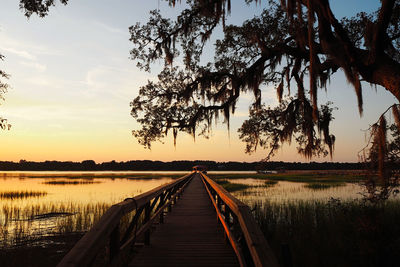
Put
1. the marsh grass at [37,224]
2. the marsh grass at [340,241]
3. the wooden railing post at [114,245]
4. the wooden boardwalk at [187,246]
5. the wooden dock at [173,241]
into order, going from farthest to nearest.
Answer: the marsh grass at [37,224] → the marsh grass at [340,241] → the wooden boardwalk at [187,246] → the wooden railing post at [114,245] → the wooden dock at [173,241]

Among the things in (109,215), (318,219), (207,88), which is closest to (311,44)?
(109,215)

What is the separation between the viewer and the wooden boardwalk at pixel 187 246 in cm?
432

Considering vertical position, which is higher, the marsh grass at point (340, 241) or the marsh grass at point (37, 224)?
the marsh grass at point (340, 241)

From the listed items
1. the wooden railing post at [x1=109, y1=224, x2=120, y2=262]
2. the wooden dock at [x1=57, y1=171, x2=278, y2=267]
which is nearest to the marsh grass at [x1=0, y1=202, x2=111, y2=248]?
the wooden dock at [x1=57, y1=171, x2=278, y2=267]

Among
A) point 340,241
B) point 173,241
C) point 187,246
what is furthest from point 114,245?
point 340,241

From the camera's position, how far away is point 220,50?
12227 mm

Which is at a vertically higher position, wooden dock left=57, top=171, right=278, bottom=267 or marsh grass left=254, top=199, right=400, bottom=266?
wooden dock left=57, top=171, right=278, bottom=267

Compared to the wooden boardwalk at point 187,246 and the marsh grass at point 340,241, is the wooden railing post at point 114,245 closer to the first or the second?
the wooden boardwalk at point 187,246

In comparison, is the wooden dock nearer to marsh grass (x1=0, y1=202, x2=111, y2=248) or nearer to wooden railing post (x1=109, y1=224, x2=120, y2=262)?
wooden railing post (x1=109, y1=224, x2=120, y2=262)

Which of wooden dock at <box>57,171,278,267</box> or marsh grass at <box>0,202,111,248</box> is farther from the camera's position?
marsh grass at <box>0,202,111,248</box>

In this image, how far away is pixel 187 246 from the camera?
5.21m

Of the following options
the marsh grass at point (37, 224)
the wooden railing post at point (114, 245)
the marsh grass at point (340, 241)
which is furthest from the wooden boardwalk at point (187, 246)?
the marsh grass at point (37, 224)

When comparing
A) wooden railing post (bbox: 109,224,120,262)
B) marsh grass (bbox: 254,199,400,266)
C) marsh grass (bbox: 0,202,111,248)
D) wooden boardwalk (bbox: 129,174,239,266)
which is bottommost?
marsh grass (bbox: 0,202,111,248)

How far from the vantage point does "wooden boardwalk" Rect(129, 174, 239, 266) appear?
4.32m
